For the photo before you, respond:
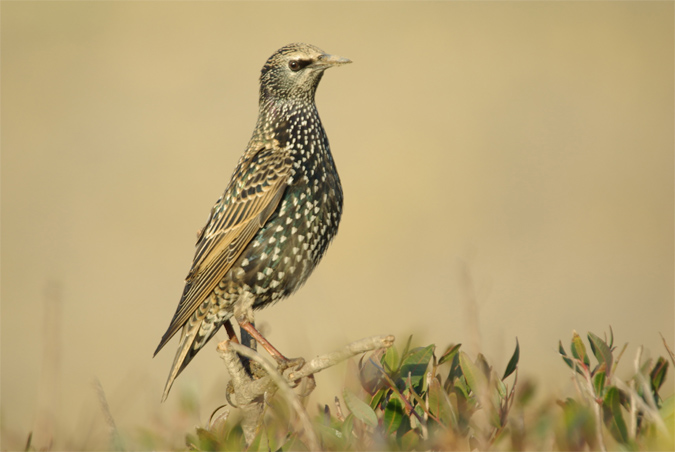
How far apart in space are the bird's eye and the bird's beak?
6 cm

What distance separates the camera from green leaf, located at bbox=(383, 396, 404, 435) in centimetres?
237

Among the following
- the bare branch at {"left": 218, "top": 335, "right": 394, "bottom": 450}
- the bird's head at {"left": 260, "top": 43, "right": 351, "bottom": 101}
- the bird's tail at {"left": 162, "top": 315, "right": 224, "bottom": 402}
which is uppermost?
the bird's head at {"left": 260, "top": 43, "right": 351, "bottom": 101}

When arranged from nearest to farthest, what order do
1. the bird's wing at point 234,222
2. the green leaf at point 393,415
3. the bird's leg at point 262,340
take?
the green leaf at point 393,415, the bird's leg at point 262,340, the bird's wing at point 234,222

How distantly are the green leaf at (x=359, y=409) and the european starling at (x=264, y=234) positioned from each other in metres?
2.11

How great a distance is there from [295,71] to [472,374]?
2981 mm

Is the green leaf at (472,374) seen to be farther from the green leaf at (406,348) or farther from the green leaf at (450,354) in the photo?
the green leaf at (406,348)

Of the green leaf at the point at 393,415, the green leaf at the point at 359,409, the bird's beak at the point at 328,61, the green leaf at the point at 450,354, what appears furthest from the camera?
the bird's beak at the point at 328,61

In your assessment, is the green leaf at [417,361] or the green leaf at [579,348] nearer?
the green leaf at [579,348]

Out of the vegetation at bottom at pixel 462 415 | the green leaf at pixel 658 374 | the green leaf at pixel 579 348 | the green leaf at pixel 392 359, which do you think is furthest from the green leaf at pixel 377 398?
the green leaf at pixel 658 374

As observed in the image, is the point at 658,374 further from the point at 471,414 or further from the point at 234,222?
the point at 234,222

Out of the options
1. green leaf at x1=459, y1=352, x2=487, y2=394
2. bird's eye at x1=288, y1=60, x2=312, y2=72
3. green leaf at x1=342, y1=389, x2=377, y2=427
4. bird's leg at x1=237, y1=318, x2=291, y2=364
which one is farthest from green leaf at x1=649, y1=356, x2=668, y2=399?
bird's eye at x1=288, y1=60, x2=312, y2=72

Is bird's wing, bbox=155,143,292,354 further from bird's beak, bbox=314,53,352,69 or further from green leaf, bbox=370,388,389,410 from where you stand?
green leaf, bbox=370,388,389,410

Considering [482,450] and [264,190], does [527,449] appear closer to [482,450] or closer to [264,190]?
[482,450]

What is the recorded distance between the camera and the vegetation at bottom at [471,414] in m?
2.11
